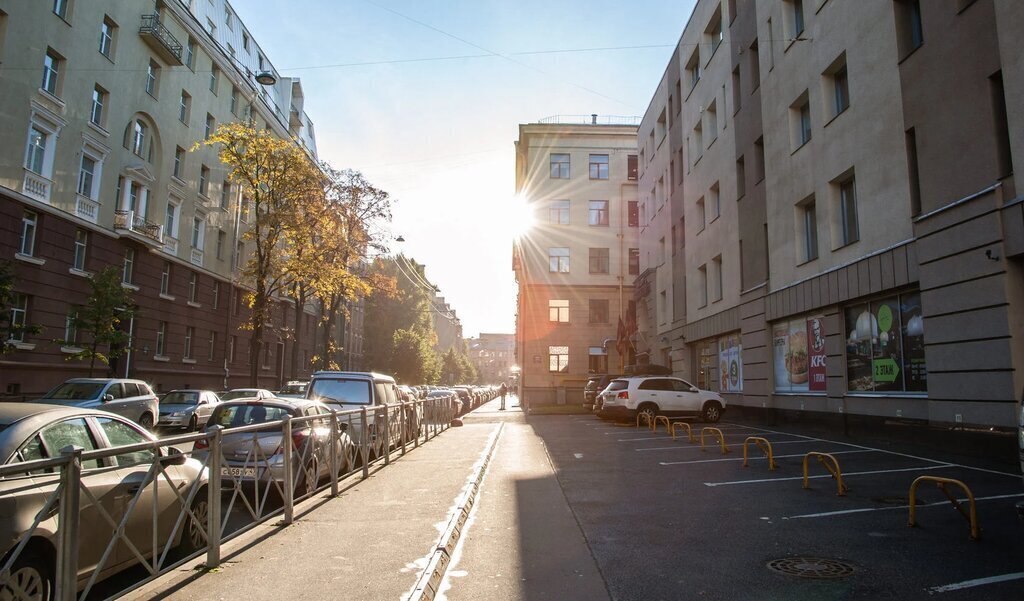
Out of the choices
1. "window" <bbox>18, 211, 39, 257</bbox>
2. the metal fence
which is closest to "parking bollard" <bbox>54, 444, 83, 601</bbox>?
the metal fence

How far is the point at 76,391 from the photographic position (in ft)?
54.0

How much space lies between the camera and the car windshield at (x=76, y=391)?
16141mm

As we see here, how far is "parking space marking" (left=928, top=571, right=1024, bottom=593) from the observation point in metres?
4.62

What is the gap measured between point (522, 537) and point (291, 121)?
48.1 m

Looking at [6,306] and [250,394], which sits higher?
[6,306]

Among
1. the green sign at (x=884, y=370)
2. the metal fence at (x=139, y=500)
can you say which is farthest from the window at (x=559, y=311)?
the metal fence at (x=139, y=500)

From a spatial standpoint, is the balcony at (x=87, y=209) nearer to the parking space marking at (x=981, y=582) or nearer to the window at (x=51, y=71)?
the window at (x=51, y=71)

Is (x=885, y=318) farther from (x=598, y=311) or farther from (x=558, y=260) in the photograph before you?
(x=558, y=260)

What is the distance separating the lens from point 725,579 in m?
5.00

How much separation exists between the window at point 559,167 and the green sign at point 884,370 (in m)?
34.7

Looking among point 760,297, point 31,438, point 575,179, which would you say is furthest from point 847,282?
point 575,179

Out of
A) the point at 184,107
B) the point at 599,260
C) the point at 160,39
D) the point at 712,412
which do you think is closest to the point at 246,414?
the point at 712,412

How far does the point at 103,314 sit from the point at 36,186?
4.95 m

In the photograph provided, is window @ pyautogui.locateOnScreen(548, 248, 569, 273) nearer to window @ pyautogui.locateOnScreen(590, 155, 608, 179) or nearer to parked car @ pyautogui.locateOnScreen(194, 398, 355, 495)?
window @ pyautogui.locateOnScreen(590, 155, 608, 179)
